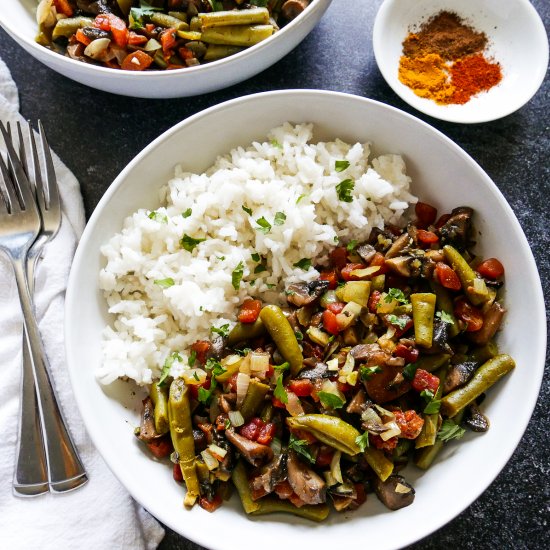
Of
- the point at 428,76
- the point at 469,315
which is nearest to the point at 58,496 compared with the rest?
the point at 469,315

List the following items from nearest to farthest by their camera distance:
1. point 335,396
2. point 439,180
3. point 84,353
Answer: point 335,396 < point 84,353 < point 439,180

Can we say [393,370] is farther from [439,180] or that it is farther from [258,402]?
[439,180]

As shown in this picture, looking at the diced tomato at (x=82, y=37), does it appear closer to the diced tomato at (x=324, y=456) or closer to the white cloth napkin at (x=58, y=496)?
the white cloth napkin at (x=58, y=496)

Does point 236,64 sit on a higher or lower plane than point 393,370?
higher

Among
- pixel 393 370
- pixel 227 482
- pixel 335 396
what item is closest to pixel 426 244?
pixel 393 370

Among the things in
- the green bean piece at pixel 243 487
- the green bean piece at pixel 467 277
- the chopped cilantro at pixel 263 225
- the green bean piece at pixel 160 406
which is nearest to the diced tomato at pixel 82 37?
the chopped cilantro at pixel 263 225

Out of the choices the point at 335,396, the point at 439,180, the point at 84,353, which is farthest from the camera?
the point at 439,180

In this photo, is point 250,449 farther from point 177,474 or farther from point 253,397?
point 177,474
